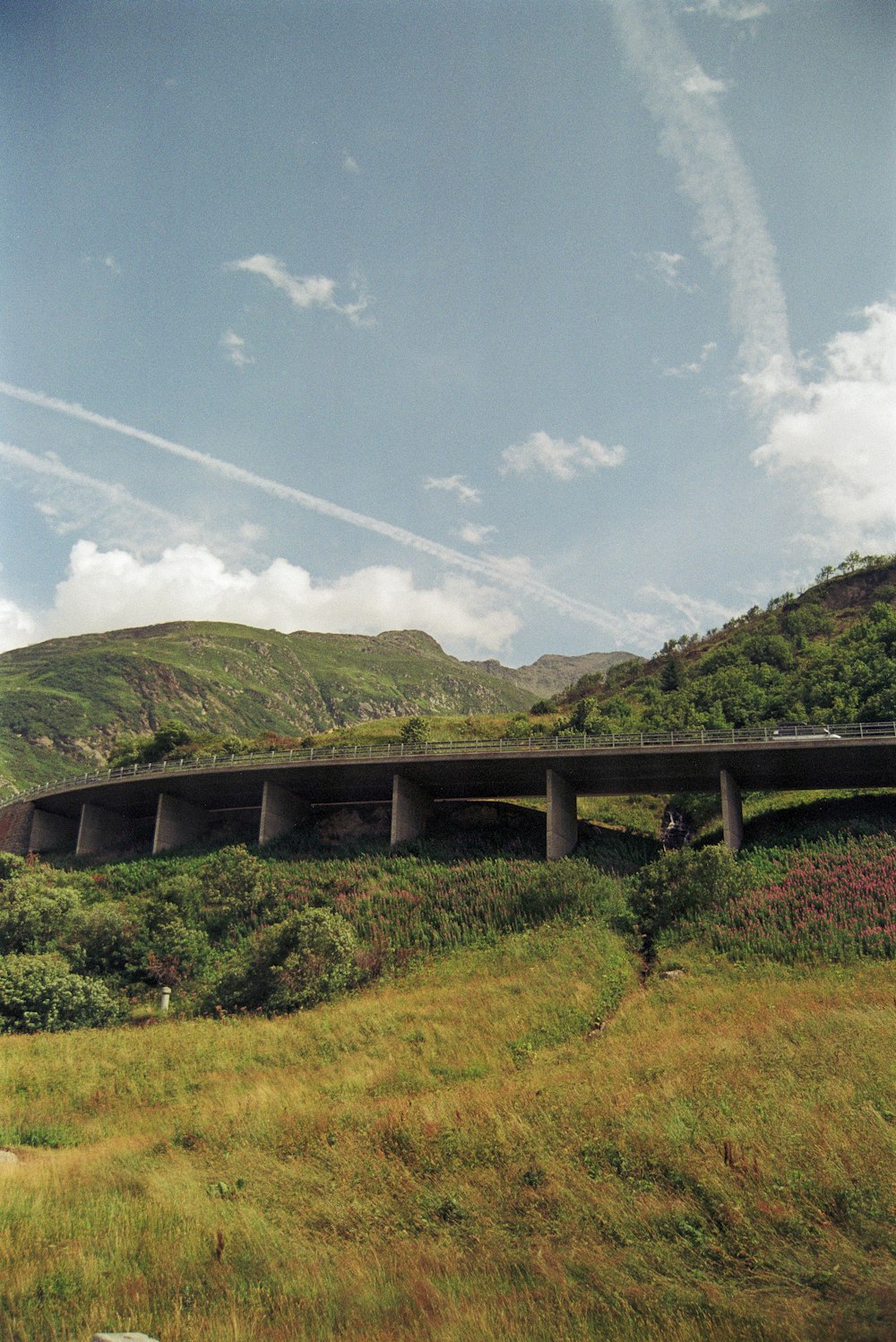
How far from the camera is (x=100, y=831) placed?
6444 centimetres

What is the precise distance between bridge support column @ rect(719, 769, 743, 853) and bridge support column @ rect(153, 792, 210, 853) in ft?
124

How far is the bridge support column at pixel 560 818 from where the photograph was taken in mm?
45188

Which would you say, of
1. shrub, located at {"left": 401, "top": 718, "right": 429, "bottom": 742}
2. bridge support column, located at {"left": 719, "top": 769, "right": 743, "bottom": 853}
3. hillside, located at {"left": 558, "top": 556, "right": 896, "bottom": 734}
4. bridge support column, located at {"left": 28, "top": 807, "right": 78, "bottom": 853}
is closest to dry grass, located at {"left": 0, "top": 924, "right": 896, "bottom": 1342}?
bridge support column, located at {"left": 719, "top": 769, "right": 743, "bottom": 853}

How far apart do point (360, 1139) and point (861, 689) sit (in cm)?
8050

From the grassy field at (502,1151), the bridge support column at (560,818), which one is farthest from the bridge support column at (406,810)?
the grassy field at (502,1151)

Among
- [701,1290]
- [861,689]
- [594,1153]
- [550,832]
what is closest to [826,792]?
[550,832]

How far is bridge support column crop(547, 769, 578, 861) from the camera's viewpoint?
4519cm

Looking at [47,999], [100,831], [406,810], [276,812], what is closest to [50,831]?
[100,831]

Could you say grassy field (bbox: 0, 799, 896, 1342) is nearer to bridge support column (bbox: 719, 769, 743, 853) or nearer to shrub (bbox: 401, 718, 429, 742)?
bridge support column (bbox: 719, 769, 743, 853)

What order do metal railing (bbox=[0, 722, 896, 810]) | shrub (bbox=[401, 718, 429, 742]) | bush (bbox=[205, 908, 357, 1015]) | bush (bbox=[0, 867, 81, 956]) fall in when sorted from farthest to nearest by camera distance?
shrub (bbox=[401, 718, 429, 742])
metal railing (bbox=[0, 722, 896, 810])
bush (bbox=[0, 867, 81, 956])
bush (bbox=[205, 908, 357, 1015])

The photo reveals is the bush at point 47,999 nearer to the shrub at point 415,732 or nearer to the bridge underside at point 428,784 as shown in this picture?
the bridge underside at point 428,784

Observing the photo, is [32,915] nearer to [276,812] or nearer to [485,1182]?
[276,812]

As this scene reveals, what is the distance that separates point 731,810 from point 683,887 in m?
10.0

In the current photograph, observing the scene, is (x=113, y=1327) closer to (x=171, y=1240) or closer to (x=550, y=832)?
(x=171, y=1240)
